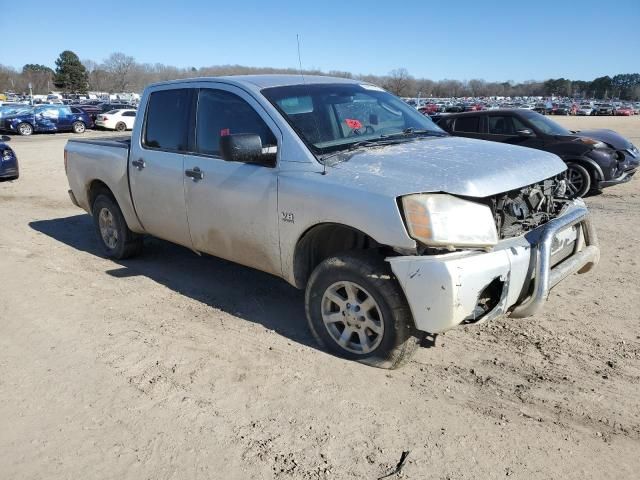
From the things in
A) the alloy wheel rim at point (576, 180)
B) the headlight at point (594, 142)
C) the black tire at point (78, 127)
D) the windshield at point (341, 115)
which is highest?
the windshield at point (341, 115)

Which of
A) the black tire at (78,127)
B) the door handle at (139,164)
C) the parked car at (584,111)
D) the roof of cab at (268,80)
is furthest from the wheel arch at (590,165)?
the parked car at (584,111)

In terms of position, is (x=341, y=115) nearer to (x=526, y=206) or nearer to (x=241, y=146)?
(x=241, y=146)

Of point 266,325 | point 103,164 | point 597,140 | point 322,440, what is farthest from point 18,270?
point 597,140

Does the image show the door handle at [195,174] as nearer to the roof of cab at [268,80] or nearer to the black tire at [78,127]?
the roof of cab at [268,80]

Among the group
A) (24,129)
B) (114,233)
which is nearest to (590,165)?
(114,233)

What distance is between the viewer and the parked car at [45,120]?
27641 mm

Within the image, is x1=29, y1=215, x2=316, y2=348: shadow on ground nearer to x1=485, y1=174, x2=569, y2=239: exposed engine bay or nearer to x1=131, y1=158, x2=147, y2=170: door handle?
x1=131, y1=158, x2=147, y2=170: door handle

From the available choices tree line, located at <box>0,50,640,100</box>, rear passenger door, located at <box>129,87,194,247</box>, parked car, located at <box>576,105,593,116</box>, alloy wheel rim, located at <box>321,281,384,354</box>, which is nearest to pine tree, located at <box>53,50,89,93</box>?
tree line, located at <box>0,50,640,100</box>

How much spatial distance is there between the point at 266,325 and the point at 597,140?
25.7 feet

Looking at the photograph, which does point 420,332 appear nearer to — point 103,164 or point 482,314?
point 482,314

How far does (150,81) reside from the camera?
126 meters

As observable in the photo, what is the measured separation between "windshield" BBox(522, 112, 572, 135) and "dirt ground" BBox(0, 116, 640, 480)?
17.2ft

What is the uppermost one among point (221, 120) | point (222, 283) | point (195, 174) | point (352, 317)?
point (221, 120)

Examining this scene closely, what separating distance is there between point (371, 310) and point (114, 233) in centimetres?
372
